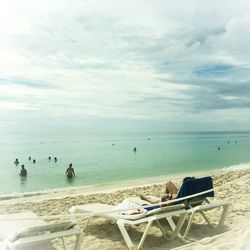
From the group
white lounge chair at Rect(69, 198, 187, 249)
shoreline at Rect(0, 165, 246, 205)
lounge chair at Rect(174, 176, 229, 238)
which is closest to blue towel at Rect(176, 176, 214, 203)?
lounge chair at Rect(174, 176, 229, 238)

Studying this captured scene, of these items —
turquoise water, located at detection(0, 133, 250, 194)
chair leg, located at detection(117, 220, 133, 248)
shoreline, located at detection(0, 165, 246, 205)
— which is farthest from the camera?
turquoise water, located at detection(0, 133, 250, 194)

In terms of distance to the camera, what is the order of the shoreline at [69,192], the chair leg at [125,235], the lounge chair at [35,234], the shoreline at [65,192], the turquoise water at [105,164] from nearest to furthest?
the lounge chair at [35,234]
the chair leg at [125,235]
the shoreline at [69,192]
the shoreline at [65,192]
the turquoise water at [105,164]

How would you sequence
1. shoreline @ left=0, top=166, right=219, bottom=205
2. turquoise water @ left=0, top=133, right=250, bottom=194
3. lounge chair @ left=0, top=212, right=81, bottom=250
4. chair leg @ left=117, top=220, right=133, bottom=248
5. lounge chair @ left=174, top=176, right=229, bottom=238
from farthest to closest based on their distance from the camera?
1. turquoise water @ left=0, top=133, right=250, bottom=194
2. shoreline @ left=0, top=166, right=219, bottom=205
3. lounge chair @ left=174, top=176, right=229, bottom=238
4. chair leg @ left=117, top=220, right=133, bottom=248
5. lounge chair @ left=0, top=212, right=81, bottom=250

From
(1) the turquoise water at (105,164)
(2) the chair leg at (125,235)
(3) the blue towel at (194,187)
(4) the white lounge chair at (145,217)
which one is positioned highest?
(3) the blue towel at (194,187)

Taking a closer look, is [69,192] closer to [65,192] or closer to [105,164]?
[65,192]

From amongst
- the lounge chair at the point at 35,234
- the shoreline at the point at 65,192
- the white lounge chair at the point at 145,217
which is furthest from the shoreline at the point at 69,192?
the lounge chair at the point at 35,234

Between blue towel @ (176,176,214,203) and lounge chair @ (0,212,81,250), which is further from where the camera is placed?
blue towel @ (176,176,214,203)

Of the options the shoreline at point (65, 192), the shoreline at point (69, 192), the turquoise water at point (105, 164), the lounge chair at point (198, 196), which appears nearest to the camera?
the lounge chair at point (198, 196)

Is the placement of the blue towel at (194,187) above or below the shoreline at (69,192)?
above

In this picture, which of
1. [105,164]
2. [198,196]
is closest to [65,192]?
[198,196]

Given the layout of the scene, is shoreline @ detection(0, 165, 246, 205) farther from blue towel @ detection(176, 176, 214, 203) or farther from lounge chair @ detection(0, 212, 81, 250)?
lounge chair @ detection(0, 212, 81, 250)

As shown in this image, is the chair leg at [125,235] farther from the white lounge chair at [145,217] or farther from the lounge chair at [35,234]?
the lounge chair at [35,234]

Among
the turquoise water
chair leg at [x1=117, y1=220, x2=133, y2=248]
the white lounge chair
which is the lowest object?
the turquoise water

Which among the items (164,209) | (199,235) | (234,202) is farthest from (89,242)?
(234,202)
